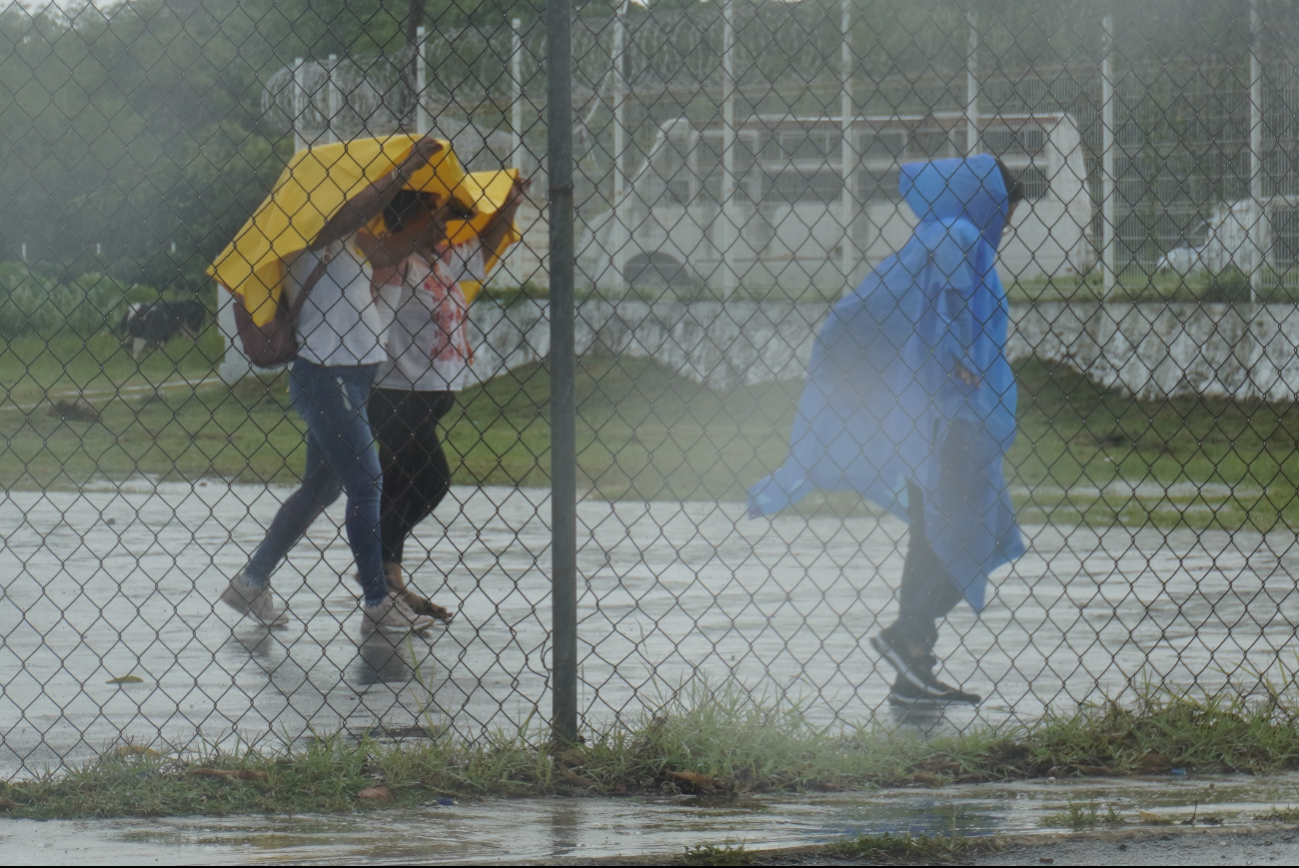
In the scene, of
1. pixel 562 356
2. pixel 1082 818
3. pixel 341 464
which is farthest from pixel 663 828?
pixel 341 464

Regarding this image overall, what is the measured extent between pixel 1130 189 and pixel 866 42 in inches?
105

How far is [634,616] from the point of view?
6.55 m

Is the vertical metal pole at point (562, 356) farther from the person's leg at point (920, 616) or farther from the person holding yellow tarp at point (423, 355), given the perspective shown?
the person holding yellow tarp at point (423, 355)

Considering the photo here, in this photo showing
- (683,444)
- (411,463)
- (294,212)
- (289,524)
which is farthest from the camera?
(683,444)

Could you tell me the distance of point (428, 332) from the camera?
6336 millimetres

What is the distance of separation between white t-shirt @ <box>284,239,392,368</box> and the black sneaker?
218 cm

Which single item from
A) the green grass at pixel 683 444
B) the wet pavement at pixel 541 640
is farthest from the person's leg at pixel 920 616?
the green grass at pixel 683 444

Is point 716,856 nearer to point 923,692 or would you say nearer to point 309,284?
point 923,692

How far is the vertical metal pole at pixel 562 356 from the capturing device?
3.97 metres

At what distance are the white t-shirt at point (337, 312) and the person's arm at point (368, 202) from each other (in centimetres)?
11

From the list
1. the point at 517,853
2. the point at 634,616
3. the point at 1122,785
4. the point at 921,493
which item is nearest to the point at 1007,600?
the point at 634,616

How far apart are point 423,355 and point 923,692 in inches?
93.9

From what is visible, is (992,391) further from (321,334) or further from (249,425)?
(249,425)

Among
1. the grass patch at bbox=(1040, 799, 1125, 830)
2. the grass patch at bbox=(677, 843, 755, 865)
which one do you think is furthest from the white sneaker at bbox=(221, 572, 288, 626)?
the grass patch at bbox=(1040, 799, 1125, 830)
